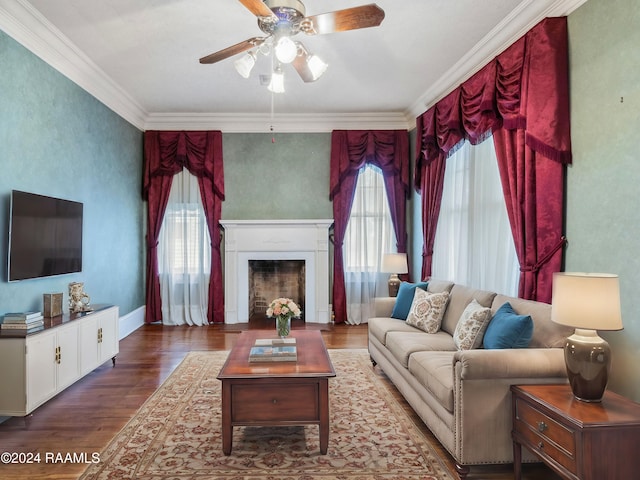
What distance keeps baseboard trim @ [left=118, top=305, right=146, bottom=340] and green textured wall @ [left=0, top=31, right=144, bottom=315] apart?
0.10 meters

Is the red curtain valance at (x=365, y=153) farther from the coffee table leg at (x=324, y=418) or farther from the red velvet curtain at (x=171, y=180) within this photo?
the coffee table leg at (x=324, y=418)

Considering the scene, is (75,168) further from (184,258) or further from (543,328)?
(543,328)

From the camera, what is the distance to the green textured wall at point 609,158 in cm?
236

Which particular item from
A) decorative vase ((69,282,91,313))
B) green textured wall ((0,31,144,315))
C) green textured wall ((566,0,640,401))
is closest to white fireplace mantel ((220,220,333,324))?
green textured wall ((0,31,144,315))

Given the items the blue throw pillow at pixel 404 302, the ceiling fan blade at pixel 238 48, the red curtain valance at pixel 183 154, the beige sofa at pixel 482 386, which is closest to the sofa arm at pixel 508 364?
the beige sofa at pixel 482 386

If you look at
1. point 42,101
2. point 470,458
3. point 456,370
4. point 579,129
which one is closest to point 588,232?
point 579,129

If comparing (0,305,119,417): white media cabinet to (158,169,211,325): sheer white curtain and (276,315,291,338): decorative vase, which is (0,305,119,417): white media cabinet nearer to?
(276,315,291,338): decorative vase

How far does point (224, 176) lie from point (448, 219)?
3422mm

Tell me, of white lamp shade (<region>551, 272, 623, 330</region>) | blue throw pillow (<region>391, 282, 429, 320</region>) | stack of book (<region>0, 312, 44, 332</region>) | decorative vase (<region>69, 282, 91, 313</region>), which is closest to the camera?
white lamp shade (<region>551, 272, 623, 330</region>)

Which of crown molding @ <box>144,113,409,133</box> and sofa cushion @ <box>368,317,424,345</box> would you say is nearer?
sofa cushion @ <box>368,317,424,345</box>

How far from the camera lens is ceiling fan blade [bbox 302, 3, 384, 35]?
231 cm

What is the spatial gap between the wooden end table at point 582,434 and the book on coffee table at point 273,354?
146 cm

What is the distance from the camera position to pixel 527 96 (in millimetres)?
3141

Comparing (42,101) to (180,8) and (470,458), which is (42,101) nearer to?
(180,8)
